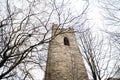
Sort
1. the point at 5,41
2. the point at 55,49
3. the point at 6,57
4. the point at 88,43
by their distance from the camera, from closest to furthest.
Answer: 1. the point at 6,57
2. the point at 5,41
3. the point at 88,43
4. the point at 55,49

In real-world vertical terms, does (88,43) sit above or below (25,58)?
below

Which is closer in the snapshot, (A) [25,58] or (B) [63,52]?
(A) [25,58]

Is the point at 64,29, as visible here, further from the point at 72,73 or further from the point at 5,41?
the point at 72,73

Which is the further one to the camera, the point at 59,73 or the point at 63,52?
the point at 63,52

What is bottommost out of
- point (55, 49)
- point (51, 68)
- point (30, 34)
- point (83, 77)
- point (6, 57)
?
point (83, 77)

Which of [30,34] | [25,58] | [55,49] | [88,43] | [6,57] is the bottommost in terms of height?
[55,49]

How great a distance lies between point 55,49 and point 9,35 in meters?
10.4

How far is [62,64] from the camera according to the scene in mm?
15797

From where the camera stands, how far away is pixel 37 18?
24.2ft

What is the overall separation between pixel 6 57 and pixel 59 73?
9.36 m

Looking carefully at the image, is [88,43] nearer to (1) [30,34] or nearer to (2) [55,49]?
(1) [30,34]

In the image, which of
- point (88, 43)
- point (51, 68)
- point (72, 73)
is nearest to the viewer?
point (88, 43)

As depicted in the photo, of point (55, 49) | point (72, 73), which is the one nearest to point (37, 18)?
point (72, 73)

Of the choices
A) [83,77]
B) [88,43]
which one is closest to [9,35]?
[88,43]
